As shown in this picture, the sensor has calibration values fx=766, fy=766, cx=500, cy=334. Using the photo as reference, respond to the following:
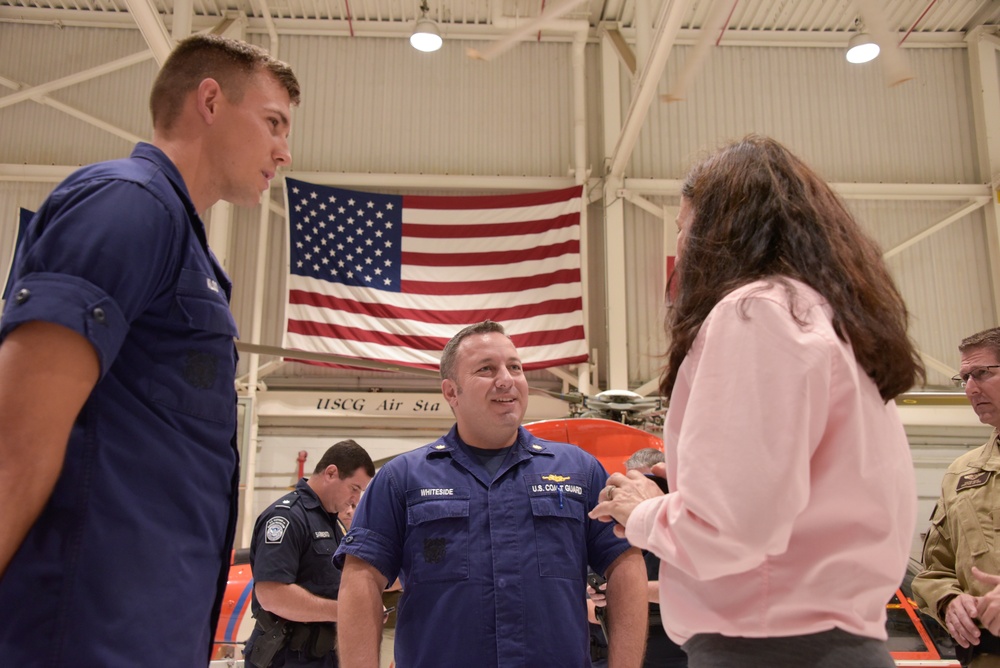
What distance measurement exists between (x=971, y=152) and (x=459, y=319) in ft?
26.0

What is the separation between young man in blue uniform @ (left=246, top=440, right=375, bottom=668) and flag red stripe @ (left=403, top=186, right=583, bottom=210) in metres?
6.66

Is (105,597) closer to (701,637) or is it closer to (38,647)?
(38,647)

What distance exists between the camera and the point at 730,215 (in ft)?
5.07

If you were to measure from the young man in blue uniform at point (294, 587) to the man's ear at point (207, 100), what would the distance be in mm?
2726

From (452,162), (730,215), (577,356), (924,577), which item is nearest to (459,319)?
(577,356)

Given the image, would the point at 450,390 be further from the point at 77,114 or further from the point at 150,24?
the point at 77,114

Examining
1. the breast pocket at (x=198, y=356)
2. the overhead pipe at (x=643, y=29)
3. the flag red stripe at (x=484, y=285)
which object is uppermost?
the overhead pipe at (x=643, y=29)

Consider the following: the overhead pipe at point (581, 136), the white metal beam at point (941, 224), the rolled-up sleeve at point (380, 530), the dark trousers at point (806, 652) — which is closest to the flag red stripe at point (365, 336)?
the overhead pipe at point (581, 136)

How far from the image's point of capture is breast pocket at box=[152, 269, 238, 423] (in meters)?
1.40

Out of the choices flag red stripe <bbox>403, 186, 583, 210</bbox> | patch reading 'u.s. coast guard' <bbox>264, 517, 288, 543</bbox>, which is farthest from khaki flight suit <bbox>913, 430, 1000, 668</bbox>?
flag red stripe <bbox>403, 186, 583, 210</bbox>

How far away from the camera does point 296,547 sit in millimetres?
4082

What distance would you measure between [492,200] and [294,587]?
7304 millimetres

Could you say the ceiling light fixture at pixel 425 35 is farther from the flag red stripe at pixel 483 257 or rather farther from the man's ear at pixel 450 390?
the man's ear at pixel 450 390

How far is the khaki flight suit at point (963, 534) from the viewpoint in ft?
10.8
